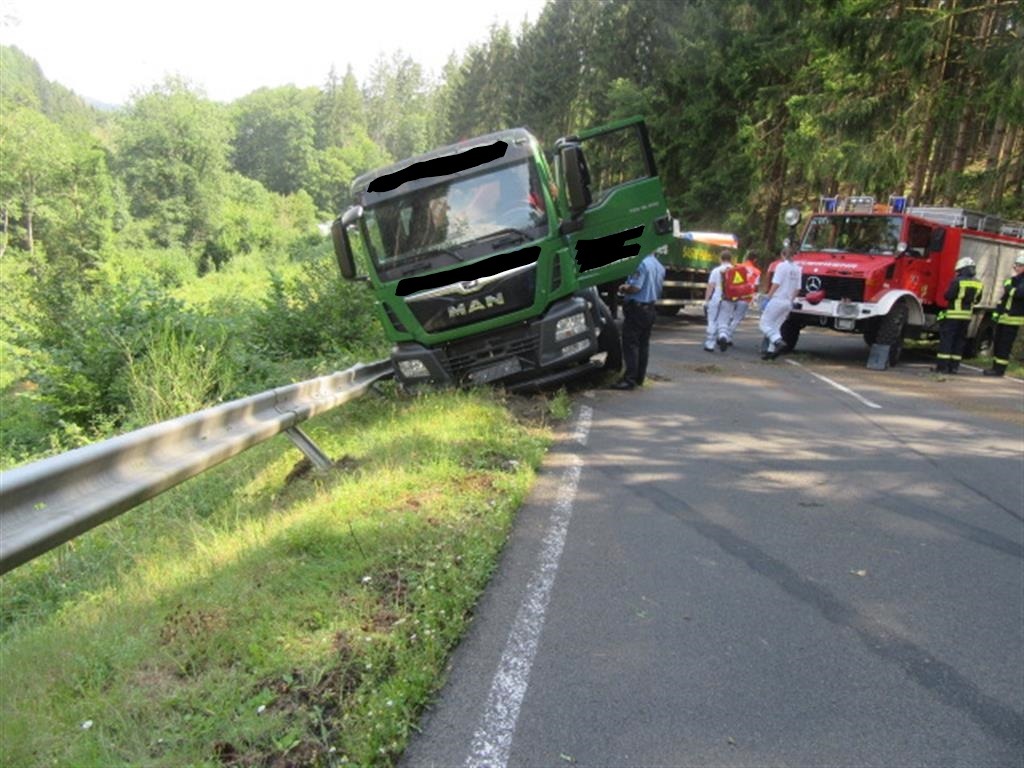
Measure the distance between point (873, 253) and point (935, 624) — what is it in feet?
35.5

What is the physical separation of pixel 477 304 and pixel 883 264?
851 cm

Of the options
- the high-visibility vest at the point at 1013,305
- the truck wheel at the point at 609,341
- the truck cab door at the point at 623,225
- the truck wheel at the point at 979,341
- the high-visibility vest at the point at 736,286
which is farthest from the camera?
the truck wheel at the point at 979,341

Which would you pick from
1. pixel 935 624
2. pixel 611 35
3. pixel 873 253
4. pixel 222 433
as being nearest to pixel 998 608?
pixel 935 624

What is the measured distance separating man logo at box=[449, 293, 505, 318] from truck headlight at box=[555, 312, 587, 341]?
64 cm

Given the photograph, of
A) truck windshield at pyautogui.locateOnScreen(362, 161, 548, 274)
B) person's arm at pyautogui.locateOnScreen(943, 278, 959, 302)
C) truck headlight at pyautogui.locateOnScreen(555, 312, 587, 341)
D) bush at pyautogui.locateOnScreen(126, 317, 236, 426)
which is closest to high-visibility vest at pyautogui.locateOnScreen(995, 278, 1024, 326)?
person's arm at pyautogui.locateOnScreen(943, 278, 959, 302)

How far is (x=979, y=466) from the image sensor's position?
6320 mm

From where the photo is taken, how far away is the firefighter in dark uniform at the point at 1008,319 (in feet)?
40.1

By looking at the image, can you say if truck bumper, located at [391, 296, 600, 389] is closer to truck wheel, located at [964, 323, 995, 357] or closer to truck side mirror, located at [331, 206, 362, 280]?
truck side mirror, located at [331, 206, 362, 280]

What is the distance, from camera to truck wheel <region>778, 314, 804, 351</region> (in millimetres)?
13609

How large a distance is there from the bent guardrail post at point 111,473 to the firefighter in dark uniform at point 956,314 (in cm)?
1165

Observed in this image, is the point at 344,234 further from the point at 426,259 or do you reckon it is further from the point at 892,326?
the point at 892,326

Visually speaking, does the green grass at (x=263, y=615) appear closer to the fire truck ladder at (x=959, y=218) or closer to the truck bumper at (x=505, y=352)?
the truck bumper at (x=505, y=352)

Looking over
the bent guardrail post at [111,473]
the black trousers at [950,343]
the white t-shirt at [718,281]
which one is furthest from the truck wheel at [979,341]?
the bent guardrail post at [111,473]

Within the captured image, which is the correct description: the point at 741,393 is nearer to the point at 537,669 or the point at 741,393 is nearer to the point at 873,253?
the point at 873,253
